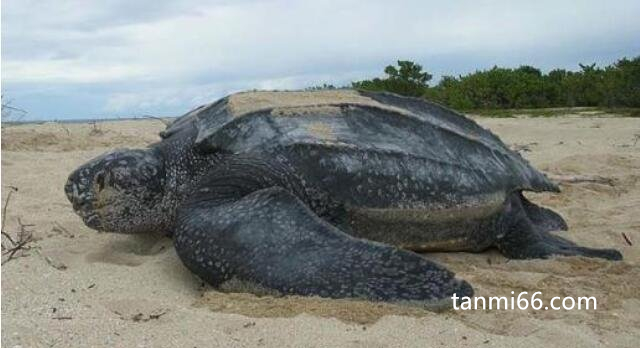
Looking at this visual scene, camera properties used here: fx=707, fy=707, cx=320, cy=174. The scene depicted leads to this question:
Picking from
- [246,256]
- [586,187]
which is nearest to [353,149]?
[246,256]

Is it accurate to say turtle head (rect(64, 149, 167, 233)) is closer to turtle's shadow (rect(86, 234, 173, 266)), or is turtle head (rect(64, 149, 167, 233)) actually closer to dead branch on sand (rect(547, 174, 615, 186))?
turtle's shadow (rect(86, 234, 173, 266))

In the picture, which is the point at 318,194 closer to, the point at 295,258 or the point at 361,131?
the point at 361,131

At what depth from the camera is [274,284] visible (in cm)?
185

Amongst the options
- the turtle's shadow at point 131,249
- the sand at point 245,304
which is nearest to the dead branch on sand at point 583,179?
the sand at point 245,304

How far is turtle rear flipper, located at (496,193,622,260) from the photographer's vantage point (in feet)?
8.23

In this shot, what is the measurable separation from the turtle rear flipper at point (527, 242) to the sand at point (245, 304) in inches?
2.7

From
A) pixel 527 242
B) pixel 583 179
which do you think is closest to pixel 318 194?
pixel 527 242

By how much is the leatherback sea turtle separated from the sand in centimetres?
9

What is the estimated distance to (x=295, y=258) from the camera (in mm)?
1891

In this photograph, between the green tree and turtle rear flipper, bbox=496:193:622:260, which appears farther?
the green tree

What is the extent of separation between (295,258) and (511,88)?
11030 millimetres

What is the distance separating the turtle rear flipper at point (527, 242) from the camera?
2.51 metres

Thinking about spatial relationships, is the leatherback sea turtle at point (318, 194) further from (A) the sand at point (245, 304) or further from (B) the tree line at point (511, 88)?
(B) the tree line at point (511, 88)

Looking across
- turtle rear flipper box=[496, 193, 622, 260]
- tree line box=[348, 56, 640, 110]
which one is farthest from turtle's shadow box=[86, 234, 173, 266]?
tree line box=[348, 56, 640, 110]
